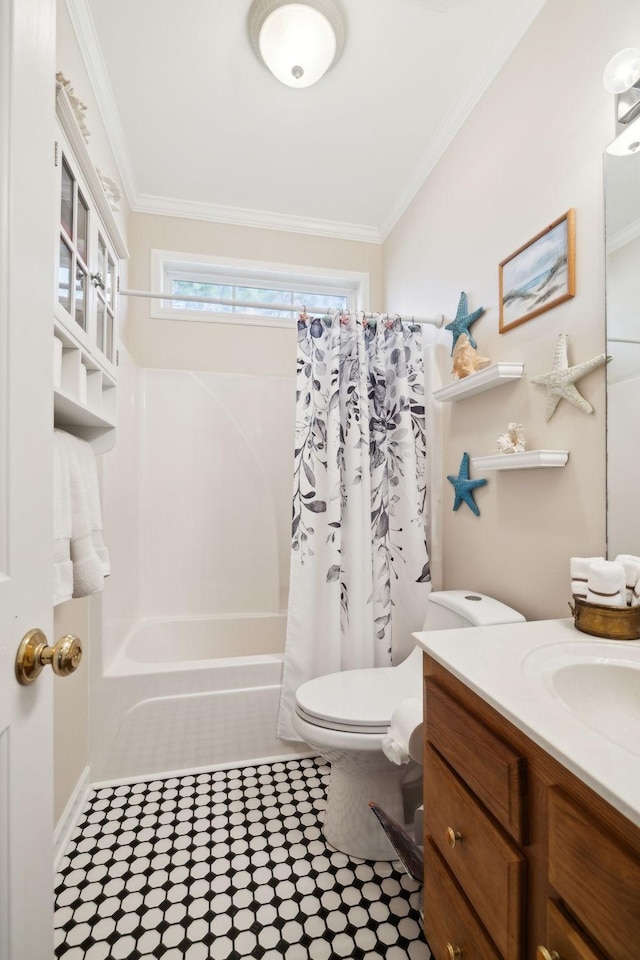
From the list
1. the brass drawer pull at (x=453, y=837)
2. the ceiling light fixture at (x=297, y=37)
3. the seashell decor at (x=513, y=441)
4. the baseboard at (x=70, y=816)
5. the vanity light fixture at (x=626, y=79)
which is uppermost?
the ceiling light fixture at (x=297, y=37)

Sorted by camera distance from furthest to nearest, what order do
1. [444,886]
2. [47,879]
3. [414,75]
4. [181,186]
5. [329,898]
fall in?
[181,186] → [414,75] → [329,898] → [444,886] → [47,879]

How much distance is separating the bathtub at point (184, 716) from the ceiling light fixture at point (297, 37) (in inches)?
88.2

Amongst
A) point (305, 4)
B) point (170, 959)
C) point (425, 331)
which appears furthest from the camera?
point (425, 331)

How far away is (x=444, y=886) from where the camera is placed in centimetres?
89

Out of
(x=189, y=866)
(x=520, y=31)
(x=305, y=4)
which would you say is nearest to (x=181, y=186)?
(x=305, y=4)

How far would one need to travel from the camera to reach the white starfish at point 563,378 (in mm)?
1187

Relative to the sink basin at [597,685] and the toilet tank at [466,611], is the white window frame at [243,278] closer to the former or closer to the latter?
the toilet tank at [466,611]

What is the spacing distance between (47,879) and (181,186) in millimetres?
2745

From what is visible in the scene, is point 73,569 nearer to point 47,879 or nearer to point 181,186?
point 47,879

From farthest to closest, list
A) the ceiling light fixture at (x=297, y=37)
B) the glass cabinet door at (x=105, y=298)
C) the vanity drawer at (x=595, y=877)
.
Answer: the ceiling light fixture at (x=297, y=37) < the glass cabinet door at (x=105, y=298) < the vanity drawer at (x=595, y=877)

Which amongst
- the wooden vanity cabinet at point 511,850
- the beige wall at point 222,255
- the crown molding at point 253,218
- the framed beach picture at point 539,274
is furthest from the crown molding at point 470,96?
the wooden vanity cabinet at point 511,850

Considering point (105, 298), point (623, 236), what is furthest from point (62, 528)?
point (623, 236)

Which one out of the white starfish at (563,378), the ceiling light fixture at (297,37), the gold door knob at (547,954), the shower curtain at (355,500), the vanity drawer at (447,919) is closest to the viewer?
the gold door knob at (547,954)

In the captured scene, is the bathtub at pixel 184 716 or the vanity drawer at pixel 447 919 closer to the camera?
the vanity drawer at pixel 447 919
